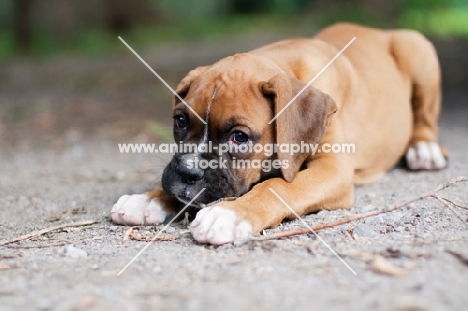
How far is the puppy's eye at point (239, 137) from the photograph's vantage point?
14.7 feet

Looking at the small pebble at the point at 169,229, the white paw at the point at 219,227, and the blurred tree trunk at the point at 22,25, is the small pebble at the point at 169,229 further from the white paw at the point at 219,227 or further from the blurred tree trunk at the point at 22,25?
the blurred tree trunk at the point at 22,25

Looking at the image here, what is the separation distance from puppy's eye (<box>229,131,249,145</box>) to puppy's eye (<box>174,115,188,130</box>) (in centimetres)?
40

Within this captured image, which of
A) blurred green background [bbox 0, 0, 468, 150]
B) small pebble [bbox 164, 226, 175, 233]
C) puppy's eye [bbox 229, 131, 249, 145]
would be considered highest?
puppy's eye [bbox 229, 131, 249, 145]

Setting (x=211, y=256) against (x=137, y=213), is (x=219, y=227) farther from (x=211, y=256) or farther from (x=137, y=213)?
(x=137, y=213)

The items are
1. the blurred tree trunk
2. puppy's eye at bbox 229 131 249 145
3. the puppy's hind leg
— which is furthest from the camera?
the blurred tree trunk

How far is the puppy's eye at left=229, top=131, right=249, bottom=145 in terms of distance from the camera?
4469 mm

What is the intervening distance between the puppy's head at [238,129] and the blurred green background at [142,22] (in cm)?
1314

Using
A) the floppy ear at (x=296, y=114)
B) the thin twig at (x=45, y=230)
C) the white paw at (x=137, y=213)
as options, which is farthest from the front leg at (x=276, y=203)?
the thin twig at (x=45, y=230)

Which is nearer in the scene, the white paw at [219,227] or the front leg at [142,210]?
the white paw at [219,227]

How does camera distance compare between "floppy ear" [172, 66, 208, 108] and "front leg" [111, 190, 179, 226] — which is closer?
"front leg" [111, 190, 179, 226]

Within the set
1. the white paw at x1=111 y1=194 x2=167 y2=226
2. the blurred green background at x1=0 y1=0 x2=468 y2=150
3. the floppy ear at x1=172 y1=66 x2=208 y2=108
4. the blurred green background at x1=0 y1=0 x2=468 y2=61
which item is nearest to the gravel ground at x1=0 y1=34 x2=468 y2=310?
the white paw at x1=111 y1=194 x2=167 y2=226

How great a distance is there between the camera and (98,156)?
25.7 ft

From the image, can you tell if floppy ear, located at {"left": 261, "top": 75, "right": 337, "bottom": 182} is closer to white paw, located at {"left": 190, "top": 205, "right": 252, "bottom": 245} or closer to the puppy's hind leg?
white paw, located at {"left": 190, "top": 205, "right": 252, "bottom": 245}

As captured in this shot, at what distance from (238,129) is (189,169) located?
1.50ft
